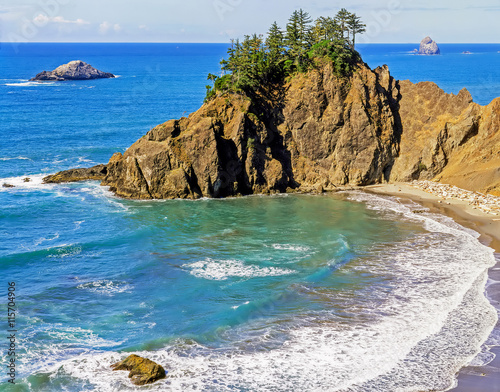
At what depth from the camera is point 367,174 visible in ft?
231

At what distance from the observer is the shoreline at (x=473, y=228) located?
2900cm

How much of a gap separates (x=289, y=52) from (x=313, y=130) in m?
12.5

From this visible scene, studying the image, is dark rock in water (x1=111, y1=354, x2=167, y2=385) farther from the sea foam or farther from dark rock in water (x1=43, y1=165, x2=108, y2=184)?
dark rock in water (x1=43, y1=165, x2=108, y2=184)

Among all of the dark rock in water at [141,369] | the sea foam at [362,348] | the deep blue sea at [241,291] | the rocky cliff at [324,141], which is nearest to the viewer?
the dark rock in water at [141,369]

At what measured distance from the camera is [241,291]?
40812mm

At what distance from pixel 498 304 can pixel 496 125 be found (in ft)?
128

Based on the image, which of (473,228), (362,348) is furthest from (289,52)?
(362,348)

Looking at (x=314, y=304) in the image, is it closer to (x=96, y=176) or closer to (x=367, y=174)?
(x=367, y=174)

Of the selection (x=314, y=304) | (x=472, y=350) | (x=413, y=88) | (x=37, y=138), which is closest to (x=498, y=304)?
(x=472, y=350)

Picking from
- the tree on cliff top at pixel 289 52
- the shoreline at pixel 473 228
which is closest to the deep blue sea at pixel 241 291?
the shoreline at pixel 473 228

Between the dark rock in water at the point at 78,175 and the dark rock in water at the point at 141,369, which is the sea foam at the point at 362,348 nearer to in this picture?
the dark rock in water at the point at 141,369

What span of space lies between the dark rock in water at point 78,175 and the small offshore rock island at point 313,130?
474mm

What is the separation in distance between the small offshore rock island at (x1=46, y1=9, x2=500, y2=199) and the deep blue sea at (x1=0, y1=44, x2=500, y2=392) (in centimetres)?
421

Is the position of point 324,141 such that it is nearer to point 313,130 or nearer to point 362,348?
point 313,130
